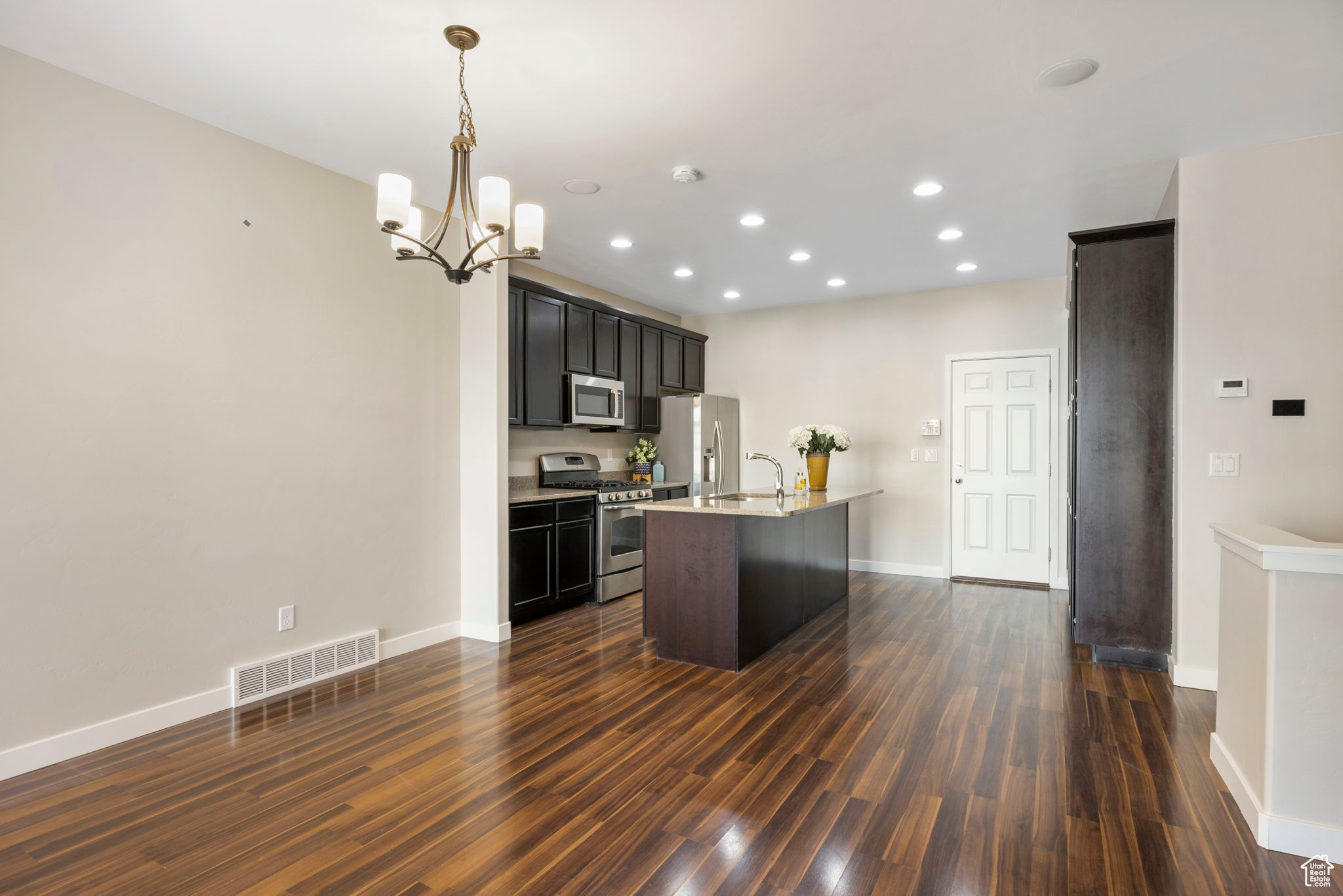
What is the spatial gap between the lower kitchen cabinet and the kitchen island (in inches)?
38.6

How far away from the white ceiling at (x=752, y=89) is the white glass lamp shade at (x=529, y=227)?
0.62 meters

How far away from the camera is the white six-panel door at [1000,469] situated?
566cm

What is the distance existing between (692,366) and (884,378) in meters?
1.93

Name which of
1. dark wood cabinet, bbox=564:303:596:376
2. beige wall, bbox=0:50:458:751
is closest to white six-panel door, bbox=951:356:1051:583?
dark wood cabinet, bbox=564:303:596:376

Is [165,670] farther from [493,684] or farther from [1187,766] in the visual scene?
[1187,766]

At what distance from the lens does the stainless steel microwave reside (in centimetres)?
532

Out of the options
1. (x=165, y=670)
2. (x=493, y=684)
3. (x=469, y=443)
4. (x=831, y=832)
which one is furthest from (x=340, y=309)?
(x=831, y=832)

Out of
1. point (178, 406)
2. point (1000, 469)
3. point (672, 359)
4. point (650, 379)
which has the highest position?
point (672, 359)

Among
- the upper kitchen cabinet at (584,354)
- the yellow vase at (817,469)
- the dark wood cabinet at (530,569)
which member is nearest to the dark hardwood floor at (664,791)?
the dark wood cabinet at (530,569)

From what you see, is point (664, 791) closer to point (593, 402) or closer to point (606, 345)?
point (593, 402)

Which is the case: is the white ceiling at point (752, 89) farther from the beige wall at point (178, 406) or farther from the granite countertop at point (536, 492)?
the granite countertop at point (536, 492)

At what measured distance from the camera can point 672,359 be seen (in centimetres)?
667

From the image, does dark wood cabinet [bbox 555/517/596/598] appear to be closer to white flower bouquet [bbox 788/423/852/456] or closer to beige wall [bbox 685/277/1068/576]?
white flower bouquet [bbox 788/423/852/456]

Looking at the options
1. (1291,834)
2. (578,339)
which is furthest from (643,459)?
(1291,834)
